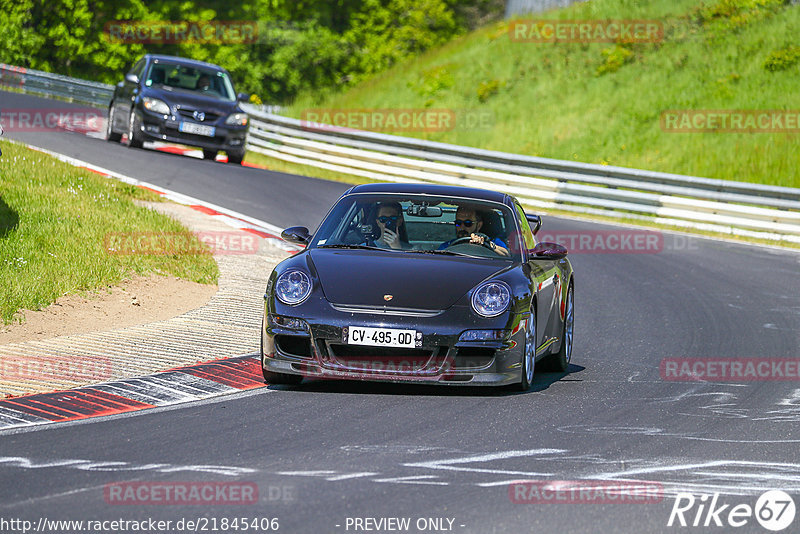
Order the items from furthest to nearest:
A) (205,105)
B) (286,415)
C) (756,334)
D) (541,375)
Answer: (205,105), (756,334), (541,375), (286,415)

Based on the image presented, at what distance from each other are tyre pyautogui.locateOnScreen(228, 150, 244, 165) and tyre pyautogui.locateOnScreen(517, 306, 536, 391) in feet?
54.8

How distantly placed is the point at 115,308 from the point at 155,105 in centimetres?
1267

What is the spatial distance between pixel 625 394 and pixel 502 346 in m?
1.13

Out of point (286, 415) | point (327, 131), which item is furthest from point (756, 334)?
point (327, 131)

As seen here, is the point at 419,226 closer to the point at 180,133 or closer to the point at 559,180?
the point at 180,133

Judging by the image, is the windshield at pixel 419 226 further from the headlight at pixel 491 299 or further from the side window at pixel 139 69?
the side window at pixel 139 69

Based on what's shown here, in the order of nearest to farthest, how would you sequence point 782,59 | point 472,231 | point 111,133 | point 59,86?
point 472,231
point 111,133
point 782,59
point 59,86

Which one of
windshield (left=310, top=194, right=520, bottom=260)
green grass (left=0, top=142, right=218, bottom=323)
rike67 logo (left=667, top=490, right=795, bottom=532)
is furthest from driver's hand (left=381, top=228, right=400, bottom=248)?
rike67 logo (left=667, top=490, right=795, bottom=532)

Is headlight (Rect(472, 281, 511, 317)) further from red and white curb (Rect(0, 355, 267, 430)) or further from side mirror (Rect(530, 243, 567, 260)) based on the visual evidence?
red and white curb (Rect(0, 355, 267, 430))

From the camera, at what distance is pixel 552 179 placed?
24.4m

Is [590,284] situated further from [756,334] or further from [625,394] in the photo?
[625,394]

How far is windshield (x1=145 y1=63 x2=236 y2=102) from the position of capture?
24.0 meters

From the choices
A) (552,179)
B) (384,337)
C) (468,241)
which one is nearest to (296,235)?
(468,241)

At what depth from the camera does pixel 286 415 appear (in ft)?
24.1
